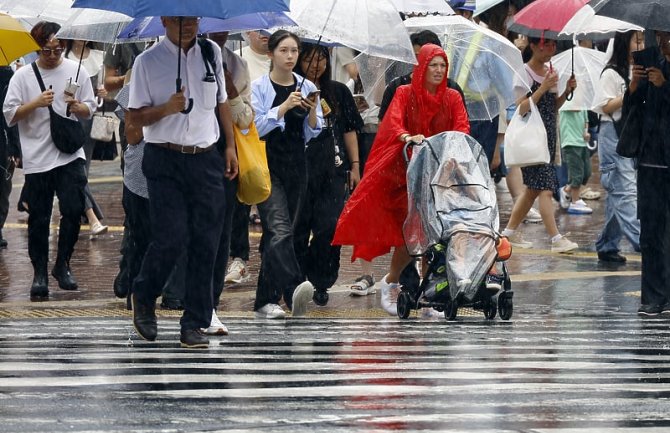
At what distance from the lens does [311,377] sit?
748cm

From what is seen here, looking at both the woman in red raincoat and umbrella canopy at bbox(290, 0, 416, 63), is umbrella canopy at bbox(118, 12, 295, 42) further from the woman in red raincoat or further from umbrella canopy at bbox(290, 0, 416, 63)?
the woman in red raincoat

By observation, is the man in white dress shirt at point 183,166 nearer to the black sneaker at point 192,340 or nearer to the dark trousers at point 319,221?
the black sneaker at point 192,340

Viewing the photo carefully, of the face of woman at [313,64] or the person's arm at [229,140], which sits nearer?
the person's arm at [229,140]

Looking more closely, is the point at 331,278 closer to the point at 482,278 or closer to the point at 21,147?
the point at 482,278

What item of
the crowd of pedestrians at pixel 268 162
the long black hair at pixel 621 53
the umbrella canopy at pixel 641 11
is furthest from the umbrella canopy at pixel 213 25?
the long black hair at pixel 621 53

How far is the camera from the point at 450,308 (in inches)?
408

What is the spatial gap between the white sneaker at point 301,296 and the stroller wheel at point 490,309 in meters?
1.08

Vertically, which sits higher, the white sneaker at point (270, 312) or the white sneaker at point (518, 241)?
the white sneaker at point (270, 312)

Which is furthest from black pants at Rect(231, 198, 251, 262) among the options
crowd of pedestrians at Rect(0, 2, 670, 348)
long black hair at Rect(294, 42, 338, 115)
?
long black hair at Rect(294, 42, 338, 115)

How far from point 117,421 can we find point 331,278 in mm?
5574

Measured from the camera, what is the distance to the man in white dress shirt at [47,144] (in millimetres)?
12141

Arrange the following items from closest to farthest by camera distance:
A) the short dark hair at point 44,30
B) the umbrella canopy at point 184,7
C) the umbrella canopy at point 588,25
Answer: the umbrella canopy at point 184,7 < the short dark hair at point 44,30 < the umbrella canopy at point 588,25

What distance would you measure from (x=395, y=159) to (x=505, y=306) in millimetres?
1272

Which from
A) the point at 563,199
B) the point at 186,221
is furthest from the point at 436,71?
the point at 563,199
